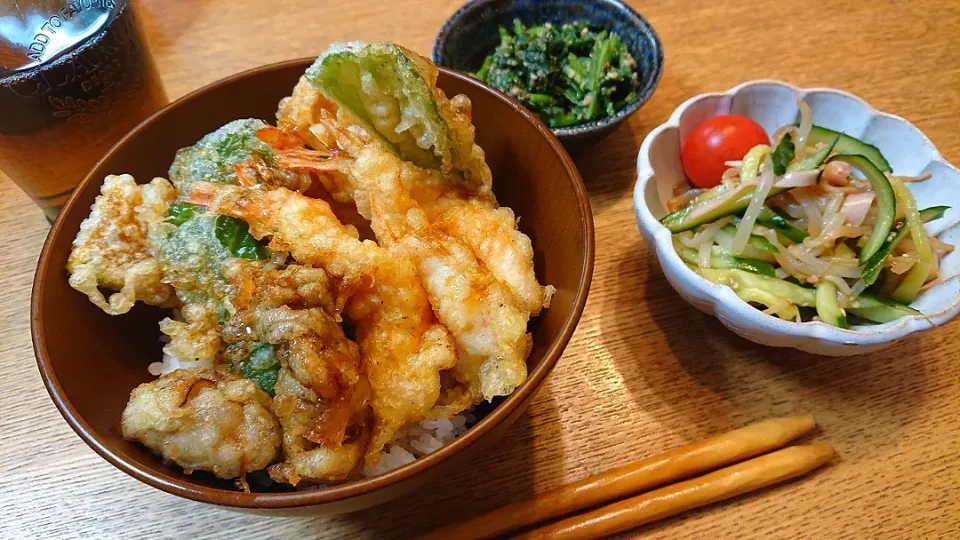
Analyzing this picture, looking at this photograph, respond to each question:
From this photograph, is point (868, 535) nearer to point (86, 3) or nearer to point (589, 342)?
point (589, 342)

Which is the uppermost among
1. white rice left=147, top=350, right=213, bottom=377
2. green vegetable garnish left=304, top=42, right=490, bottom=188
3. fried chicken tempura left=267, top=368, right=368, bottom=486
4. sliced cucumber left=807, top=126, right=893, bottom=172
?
green vegetable garnish left=304, top=42, right=490, bottom=188

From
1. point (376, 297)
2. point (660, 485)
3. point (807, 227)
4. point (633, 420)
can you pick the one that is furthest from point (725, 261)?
point (376, 297)

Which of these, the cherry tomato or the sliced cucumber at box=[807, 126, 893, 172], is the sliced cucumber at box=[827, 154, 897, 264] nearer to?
the sliced cucumber at box=[807, 126, 893, 172]

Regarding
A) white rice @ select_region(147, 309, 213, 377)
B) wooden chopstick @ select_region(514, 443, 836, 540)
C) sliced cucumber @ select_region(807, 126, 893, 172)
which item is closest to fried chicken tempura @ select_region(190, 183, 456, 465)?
white rice @ select_region(147, 309, 213, 377)

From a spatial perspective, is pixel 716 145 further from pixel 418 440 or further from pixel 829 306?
pixel 418 440

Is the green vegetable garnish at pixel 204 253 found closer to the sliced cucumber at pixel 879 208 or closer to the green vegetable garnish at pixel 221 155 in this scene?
the green vegetable garnish at pixel 221 155

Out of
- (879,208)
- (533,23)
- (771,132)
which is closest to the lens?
(879,208)

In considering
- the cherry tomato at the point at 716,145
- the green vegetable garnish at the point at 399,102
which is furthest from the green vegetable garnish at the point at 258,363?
the cherry tomato at the point at 716,145
